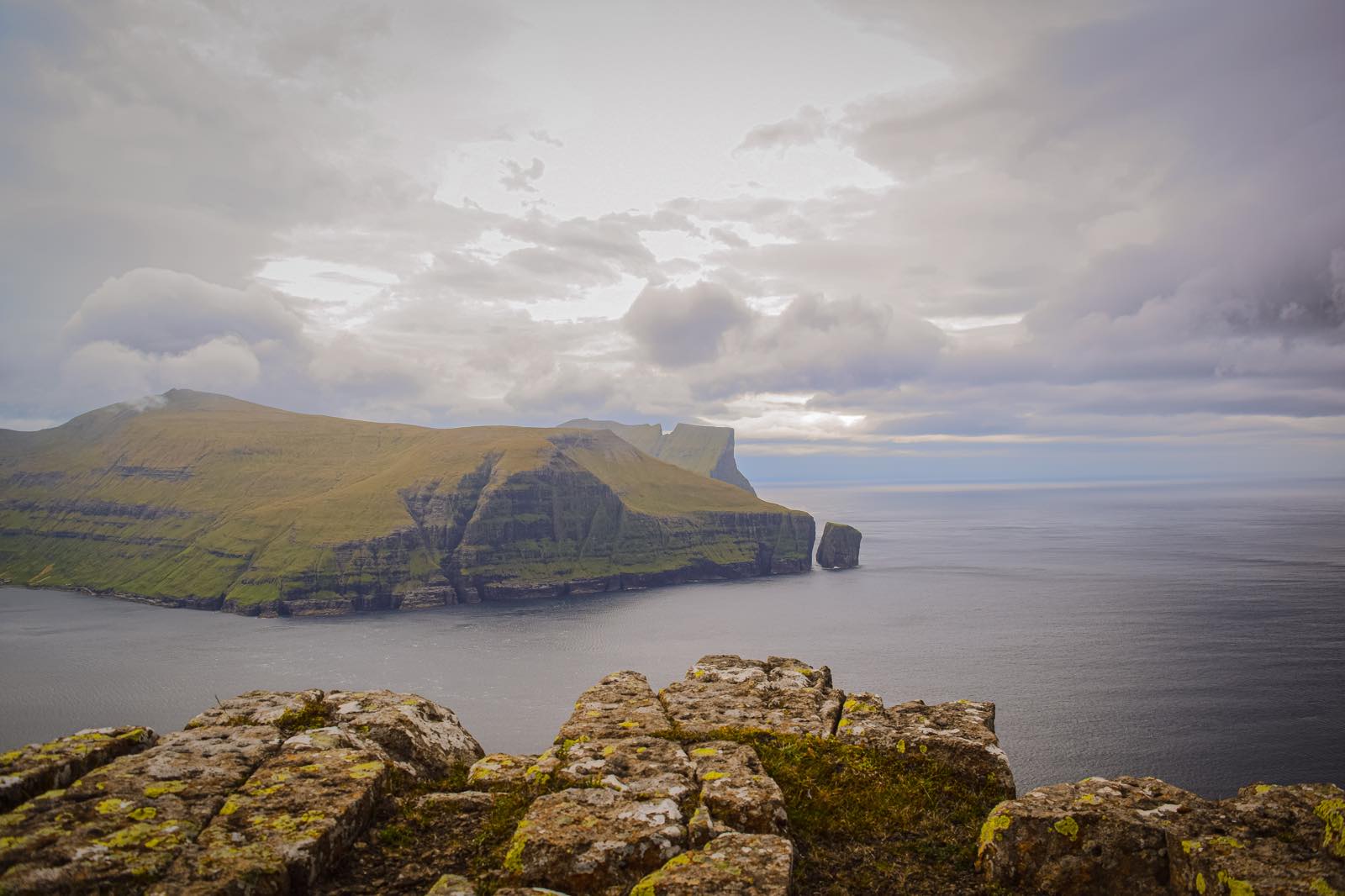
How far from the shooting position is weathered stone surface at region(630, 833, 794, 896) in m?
8.51

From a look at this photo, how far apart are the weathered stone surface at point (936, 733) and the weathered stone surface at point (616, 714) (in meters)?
4.62

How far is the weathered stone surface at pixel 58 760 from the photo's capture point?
10.1 metres

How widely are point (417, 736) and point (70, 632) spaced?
848ft

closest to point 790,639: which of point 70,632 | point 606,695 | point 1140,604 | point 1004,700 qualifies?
point 1004,700

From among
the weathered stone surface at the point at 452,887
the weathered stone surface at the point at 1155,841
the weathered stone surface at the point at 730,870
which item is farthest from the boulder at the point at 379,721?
the weathered stone surface at the point at 1155,841

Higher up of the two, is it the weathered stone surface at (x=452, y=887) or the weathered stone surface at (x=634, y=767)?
the weathered stone surface at (x=452, y=887)

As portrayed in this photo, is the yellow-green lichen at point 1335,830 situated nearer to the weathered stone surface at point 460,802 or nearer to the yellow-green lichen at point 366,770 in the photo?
the weathered stone surface at point 460,802

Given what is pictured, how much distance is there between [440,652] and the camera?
577ft

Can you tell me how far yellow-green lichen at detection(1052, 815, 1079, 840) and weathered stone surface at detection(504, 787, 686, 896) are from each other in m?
5.91

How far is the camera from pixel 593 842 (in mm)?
9680

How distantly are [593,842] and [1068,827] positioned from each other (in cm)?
743

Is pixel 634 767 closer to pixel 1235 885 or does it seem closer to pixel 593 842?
pixel 593 842

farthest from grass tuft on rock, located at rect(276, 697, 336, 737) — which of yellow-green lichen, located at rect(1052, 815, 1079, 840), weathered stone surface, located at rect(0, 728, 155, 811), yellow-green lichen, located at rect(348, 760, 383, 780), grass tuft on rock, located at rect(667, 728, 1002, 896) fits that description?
yellow-green lichen, located at rect(1052, 815, 1079, 840)

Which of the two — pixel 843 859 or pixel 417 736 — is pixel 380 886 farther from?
pixel 843 859
